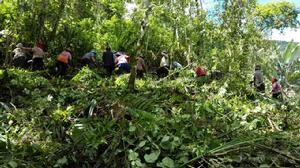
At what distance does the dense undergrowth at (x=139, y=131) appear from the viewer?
5953 millimetres

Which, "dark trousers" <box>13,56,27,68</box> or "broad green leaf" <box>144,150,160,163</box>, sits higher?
"dark trousers" <box>13,56,27,68</box>

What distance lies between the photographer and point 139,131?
6.53m

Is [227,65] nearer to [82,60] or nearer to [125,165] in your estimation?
[82,60]

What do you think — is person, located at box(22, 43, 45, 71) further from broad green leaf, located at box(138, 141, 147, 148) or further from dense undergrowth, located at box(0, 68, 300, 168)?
broad green leaf, located at box(138, 141, 147, 148)

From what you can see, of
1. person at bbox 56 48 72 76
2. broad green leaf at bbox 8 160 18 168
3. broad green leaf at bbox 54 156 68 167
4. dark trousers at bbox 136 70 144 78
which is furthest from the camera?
dark trousers at bbox 136 70 144 78

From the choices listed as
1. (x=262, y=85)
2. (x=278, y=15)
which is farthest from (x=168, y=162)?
(x=278, y=15)

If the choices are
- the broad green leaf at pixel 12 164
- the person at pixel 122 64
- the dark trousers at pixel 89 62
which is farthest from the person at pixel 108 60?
the broad green leaf at pixel 12 164

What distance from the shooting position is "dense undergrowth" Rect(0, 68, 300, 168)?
5.95 meters

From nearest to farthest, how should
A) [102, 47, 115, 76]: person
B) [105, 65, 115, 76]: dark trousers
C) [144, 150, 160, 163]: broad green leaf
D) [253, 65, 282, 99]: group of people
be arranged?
[144, 150, 160, 163]: broad green leaf
[102, 47, 115, 76]: person
[105, 65, 115, 76]: dark trousers
[253, 65, 282, 99]: group of people

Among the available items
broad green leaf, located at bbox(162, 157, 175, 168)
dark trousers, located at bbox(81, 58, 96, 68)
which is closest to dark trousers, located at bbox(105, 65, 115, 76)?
dark trousers, located at bbox(81, 58, 96, 68)

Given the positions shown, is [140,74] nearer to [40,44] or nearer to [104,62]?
[104,62]

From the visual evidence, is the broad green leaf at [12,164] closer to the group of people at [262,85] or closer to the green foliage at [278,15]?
the group of people at [262,85]

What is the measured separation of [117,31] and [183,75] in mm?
5864

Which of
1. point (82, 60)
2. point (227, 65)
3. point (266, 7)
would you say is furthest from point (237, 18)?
point (266, 7)
